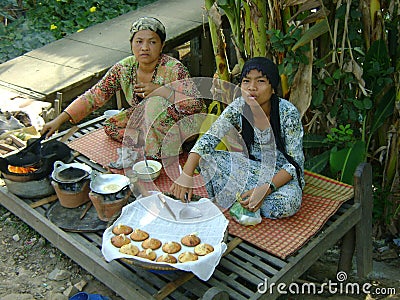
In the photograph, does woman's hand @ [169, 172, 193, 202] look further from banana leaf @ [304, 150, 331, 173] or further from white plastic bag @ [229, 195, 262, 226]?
banana leaf @ [304, 150, 331, 173]

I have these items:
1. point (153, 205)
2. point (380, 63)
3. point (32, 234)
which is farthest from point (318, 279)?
point (32, 234)

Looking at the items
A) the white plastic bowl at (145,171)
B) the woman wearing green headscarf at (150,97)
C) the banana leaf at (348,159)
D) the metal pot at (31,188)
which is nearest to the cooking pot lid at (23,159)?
the metal pot at (31,188)

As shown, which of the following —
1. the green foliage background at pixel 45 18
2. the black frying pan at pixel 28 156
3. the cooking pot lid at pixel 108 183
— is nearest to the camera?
the cooking pot lid at pixel 108 183

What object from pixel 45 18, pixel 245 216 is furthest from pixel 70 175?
pixel 45 18

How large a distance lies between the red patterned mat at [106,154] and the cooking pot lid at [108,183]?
201 mm

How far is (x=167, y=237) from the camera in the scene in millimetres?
2820

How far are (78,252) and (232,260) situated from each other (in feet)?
2.43

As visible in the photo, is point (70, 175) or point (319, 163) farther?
point (319, 163)

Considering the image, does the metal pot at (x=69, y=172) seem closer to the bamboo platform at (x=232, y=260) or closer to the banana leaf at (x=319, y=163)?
the bamboo platform at (x=232, y=260)

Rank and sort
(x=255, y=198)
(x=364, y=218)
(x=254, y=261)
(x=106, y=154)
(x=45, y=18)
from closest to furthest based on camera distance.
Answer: (x=254, y=261), (x=255, y=198), (x=364, y=218), (x=106, y=154), (x=45, y=18)

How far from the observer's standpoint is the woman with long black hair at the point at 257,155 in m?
2.93

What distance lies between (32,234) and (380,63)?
86.2 inches

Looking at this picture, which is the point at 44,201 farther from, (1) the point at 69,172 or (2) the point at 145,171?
(2) the point at 145,171

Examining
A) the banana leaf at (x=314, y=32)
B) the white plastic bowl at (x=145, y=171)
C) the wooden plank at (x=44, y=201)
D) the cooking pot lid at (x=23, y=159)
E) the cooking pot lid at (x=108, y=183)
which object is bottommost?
the wooden plank at (x=44, y=201)
